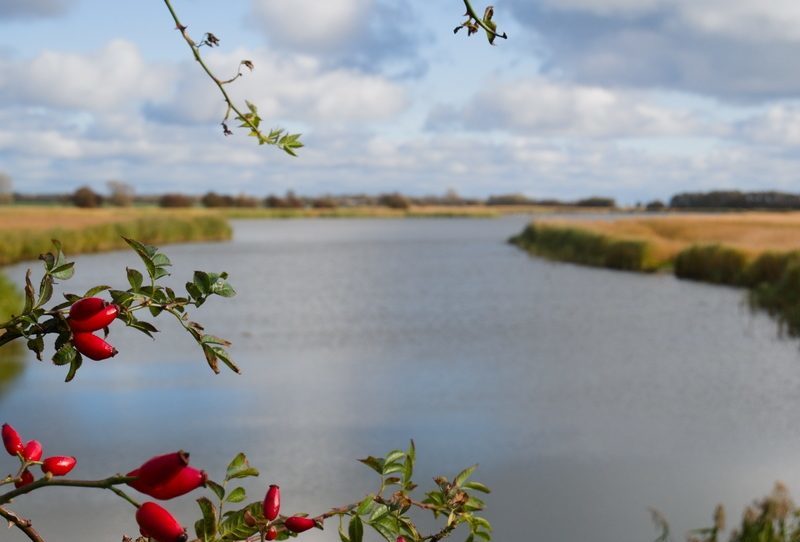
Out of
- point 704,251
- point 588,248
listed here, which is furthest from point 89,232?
point 704,251

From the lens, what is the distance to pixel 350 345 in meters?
13.2

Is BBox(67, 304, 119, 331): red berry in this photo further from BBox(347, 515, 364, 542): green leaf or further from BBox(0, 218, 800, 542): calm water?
BBox(0, 218, 800, 542): calm water

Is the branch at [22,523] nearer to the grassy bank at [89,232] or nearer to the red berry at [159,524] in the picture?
the red berry at [159,524]

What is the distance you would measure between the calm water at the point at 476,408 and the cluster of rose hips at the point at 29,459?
171 inches

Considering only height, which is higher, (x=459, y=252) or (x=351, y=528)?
(x=351, y=528)

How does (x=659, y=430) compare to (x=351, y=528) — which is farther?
(x=659, y=430)

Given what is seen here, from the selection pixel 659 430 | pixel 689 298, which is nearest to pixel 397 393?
pixel 659 430

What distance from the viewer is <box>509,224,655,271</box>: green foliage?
24.6 metres

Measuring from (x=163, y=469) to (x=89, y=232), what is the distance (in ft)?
111

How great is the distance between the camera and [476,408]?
9109 millimetres

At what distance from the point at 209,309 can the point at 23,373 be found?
275 inches

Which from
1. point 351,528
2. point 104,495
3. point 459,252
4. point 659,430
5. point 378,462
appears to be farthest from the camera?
point 459,252

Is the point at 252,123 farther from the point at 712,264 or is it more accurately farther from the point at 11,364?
the point at 712,264

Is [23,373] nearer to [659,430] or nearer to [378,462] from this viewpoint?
[659,430]
